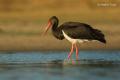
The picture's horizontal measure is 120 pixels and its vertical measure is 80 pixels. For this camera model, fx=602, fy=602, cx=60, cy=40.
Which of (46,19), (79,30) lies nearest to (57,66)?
(79,30)

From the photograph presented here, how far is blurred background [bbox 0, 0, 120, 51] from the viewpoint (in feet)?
64.3

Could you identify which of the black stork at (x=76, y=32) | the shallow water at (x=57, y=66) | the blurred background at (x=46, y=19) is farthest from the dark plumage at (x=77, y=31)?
the blurred background at (x=46, y=19)

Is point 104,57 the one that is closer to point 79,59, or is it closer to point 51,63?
point 79,59

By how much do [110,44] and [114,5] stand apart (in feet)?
18.8

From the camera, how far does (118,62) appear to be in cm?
1533

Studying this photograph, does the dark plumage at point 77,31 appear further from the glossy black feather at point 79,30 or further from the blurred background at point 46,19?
the blurred background at point 46,19

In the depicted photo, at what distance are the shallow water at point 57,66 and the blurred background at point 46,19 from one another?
1.37m

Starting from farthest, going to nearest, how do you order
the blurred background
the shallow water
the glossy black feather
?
the blurred background, the glossy black feather, the shallow water

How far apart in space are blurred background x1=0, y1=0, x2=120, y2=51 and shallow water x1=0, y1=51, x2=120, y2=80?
1375mm

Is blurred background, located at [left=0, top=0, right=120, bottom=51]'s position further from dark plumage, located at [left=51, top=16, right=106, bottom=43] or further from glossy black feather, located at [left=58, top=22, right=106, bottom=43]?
glossy black feather, located at [left=58, top=22, right=106, bottom=43]

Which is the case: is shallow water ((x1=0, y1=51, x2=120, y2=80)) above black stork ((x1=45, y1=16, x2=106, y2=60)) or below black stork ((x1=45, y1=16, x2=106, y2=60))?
below

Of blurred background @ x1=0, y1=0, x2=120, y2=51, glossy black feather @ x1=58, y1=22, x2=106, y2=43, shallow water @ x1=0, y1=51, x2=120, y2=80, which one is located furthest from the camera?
blurred background @ x1=0, y1=0, x2=120, y2=51

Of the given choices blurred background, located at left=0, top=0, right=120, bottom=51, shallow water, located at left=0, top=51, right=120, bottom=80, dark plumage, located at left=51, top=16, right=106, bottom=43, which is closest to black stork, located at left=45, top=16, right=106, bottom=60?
dark plumage, located at left=51, top=16, right=106, bottom=43

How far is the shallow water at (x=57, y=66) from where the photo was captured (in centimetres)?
1288
